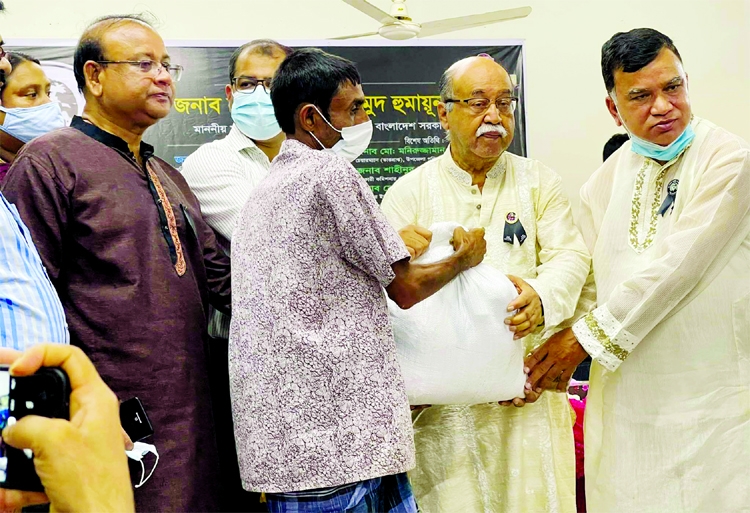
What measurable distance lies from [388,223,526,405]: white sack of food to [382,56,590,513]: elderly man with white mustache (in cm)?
26

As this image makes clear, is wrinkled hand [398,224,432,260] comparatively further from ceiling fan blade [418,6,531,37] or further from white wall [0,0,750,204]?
white wall [0,0,750,204]

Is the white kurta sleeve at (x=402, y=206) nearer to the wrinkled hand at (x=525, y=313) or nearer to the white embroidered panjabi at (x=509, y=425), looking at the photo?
the white embroidered panjabi at (x=509, y=425)

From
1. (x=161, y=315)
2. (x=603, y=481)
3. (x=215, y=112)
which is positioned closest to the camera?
(x=161, y=315)

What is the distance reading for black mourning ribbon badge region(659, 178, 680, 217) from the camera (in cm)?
258

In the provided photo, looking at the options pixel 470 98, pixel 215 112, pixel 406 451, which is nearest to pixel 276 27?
pixel 215 112

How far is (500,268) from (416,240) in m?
0.51

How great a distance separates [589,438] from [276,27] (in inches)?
189

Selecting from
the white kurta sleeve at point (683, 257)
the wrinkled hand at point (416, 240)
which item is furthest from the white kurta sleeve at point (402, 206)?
the white kurta sleeve at point (683, 257)

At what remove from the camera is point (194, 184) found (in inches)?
109

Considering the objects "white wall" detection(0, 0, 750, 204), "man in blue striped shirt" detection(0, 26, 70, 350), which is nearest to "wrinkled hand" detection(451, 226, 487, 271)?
"man in blue striped shirt" detection(0, 26, 70, 350)

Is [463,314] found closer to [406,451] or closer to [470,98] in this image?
[406,451]

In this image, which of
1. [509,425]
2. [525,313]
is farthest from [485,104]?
[509,425]

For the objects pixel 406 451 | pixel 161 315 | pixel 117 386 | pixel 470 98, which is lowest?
pixel 406 451

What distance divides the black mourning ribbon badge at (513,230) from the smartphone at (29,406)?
225cm
